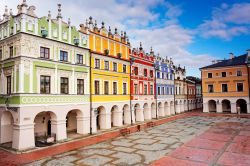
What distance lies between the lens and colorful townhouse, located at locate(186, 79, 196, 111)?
5422 cm

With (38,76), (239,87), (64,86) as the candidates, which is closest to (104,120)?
(64,86)

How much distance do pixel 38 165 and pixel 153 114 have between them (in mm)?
27743

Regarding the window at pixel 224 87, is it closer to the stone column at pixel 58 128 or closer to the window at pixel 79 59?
the window at pixel 79 59

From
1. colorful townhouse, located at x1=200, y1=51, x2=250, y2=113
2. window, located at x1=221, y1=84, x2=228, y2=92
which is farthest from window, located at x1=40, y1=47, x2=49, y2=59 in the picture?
window, located at x1=221, y1=84, x2=228, y2=92

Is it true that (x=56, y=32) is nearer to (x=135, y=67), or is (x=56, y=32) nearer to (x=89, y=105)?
(x=89, y=105)

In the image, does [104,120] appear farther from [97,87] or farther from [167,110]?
[167,110]

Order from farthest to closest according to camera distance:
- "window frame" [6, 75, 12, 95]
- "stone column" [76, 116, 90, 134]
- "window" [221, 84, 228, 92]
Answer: "window" [221, 84, 228, 92], "stone column" [76, 116, 90, 134], "window frame" [6, 75, 12, 95]

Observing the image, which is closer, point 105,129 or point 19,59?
point 19,59

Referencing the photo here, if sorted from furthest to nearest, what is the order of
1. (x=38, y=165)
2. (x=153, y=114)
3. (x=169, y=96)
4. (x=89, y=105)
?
(x=169, y=96)
(x=153, y=114)
(x=89, y=105)
(x=38, y=165)

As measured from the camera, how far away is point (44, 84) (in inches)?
768

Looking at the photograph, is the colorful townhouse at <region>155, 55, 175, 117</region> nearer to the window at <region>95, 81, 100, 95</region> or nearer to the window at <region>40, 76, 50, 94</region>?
the window at <region>95, 81, 100, 95</region>

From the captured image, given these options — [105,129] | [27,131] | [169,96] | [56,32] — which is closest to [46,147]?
[27,131]

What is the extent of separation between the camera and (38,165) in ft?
44.8

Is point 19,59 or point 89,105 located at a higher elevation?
point 19,59
